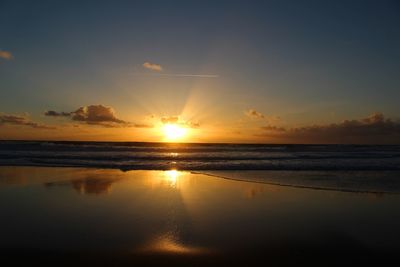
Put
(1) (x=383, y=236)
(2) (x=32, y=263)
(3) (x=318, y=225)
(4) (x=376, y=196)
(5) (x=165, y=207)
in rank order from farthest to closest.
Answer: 1. (4) (x=376, y=196)
2. (5) (x=165, y=207)
3. (3) (x=318, y=225)
4. (1) (x=383, y=236)
5. (2) (x=32, y=263)

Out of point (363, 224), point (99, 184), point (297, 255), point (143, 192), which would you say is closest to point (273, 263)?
point (297, 255)

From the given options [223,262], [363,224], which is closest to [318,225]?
[363,224]

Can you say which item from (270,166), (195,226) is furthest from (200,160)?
(195,226)

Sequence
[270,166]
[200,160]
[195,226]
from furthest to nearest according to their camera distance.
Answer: [200,160] → [270,166] → [195,226]

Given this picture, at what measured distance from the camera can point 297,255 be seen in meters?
5.25

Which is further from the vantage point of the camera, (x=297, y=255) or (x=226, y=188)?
(x=226, y=188)

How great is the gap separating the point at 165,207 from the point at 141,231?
2.11 meters

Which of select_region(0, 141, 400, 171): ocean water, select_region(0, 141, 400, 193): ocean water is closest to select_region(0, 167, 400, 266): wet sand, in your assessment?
select_region(0, 141, 400, 193): ocean water

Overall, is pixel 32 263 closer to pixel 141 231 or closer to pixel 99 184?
pixel 141 231

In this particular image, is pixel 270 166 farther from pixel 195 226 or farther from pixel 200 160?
pixel 195 226

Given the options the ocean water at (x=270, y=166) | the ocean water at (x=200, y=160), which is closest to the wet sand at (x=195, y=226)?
the ocean water at (x=270, y=166)

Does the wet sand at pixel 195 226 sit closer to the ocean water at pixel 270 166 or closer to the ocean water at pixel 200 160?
the ocean water at pixel 270 166

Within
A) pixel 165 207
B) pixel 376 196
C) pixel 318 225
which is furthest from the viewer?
pixel 376 196

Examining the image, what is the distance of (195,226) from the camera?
676 cm
